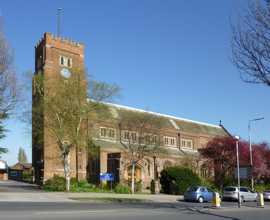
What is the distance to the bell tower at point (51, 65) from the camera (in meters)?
70.9

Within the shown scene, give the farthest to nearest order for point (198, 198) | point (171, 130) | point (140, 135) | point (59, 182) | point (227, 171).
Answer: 1. point (171, 130)
2. point (227, 171)
3. point (140, 135)
4. point (59, 182)
5. point (198, 198)

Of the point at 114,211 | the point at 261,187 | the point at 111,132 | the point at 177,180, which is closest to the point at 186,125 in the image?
the point at 111,132

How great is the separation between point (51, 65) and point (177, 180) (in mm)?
28068

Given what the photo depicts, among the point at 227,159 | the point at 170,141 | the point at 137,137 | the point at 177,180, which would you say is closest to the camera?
the point at 177,180

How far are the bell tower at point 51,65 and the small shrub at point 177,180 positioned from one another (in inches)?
661

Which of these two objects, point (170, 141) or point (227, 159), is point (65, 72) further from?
point (170, 141)

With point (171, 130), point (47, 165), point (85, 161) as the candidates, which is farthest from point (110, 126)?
point (171, 130)

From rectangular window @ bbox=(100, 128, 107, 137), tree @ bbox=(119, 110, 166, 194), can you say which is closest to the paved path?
tree @ bbox=(119, 110, 166, 194)

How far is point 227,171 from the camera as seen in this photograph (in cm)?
7062

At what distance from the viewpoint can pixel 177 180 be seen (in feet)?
192

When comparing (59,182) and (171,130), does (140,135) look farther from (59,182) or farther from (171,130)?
(171,130)

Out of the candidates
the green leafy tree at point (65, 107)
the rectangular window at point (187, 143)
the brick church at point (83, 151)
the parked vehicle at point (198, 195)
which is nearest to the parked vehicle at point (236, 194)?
the parked vehicle at point (198, 195)

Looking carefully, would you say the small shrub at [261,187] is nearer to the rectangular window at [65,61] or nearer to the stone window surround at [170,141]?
the stone window surround at [170,141]

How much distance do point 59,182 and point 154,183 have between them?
11555 millimetres
